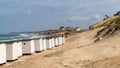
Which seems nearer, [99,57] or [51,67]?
[51,67]

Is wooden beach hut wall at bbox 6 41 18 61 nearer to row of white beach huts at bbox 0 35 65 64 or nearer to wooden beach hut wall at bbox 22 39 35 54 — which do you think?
row of white beach huts at bbox 0 35 65 64

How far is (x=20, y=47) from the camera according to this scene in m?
29.2

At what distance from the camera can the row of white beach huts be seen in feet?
80.0

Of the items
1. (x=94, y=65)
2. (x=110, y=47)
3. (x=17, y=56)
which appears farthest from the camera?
(x=17, y=56)

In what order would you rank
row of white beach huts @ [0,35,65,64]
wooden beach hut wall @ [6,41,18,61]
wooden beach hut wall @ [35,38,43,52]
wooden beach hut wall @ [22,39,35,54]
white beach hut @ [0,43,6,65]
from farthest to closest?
1. wooden beach hut wall @ [35,38,43,52]
2. wooden beach hut wall @ [22,39,35,54]
3. wooden beach hut wall @ [6,41,18,61]
4. row of white beach huts @ [0,35,65,64]
5. white beach hut @ [0,43,6,65]

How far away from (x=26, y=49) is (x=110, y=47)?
11.5 meters

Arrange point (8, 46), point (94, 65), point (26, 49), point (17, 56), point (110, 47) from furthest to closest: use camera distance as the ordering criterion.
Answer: point (26, 49) → point (17, 56) → point (8, 46) → point (110, 47) → point (94, 65)

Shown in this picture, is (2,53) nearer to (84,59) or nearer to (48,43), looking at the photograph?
(84,59)

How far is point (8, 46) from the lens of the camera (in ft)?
83.5

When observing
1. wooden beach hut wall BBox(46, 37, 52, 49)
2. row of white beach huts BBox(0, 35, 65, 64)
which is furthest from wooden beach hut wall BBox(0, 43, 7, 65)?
wooden beach hut wall BBox(46, 37, 52, 49)

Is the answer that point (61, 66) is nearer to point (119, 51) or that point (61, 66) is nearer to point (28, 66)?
point (28, 66)

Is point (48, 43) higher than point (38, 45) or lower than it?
lower

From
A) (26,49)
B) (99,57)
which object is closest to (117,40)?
(99,57)

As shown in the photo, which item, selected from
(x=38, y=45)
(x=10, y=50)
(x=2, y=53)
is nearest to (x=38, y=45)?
(x=38, y=45)
